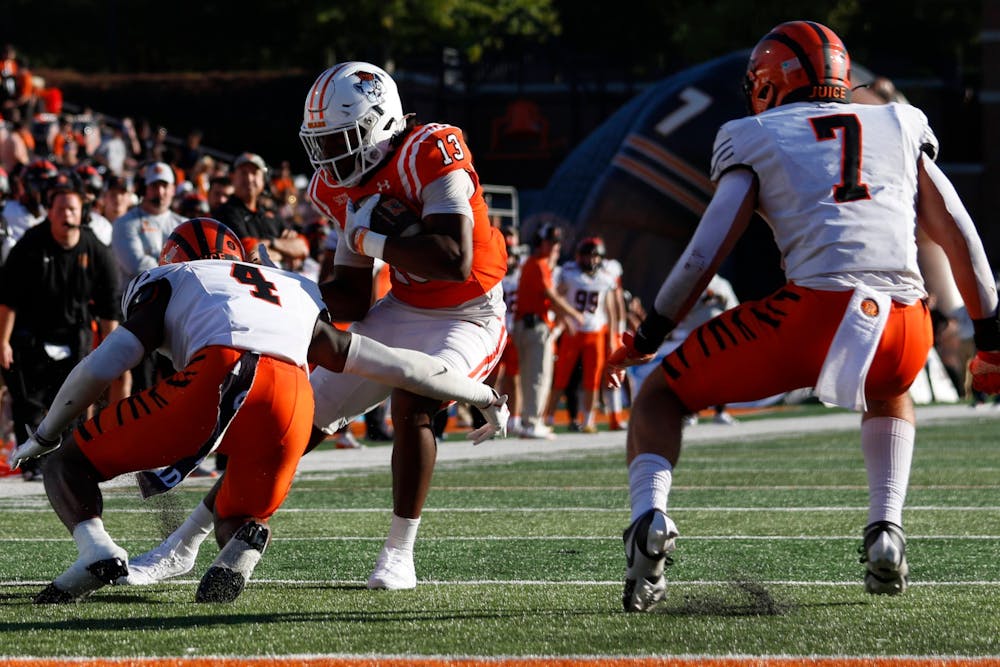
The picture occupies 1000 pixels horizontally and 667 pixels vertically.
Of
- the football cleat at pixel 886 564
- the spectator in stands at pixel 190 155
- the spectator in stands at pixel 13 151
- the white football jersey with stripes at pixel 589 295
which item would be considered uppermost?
the football cleat at pixel 886 564

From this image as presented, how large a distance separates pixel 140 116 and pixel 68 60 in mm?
10343

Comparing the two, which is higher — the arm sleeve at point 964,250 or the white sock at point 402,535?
the arm sleeve at point 964,250

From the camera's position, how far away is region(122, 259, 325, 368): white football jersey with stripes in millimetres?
4926

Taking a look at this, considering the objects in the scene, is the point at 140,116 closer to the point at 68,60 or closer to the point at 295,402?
the point at 68,60

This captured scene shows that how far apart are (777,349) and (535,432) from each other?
9619 millimetres

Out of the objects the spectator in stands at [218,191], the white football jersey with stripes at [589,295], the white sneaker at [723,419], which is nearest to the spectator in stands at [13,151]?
the white football jersey with stripes at [589,295]

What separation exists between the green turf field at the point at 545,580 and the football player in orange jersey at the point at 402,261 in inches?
12.3

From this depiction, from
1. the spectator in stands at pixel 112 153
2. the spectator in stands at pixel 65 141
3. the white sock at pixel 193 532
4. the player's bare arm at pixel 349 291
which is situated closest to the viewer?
the white sock at pixel 193 532

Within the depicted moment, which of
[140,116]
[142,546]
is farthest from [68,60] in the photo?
[142,546]

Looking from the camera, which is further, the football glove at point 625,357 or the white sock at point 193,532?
the white sock at point 193,532

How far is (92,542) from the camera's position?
16.0ft

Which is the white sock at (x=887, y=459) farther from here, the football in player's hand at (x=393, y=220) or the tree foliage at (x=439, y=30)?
the tree foliage at (x=439, y=30)

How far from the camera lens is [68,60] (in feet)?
163

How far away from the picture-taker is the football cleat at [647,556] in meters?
4.48
